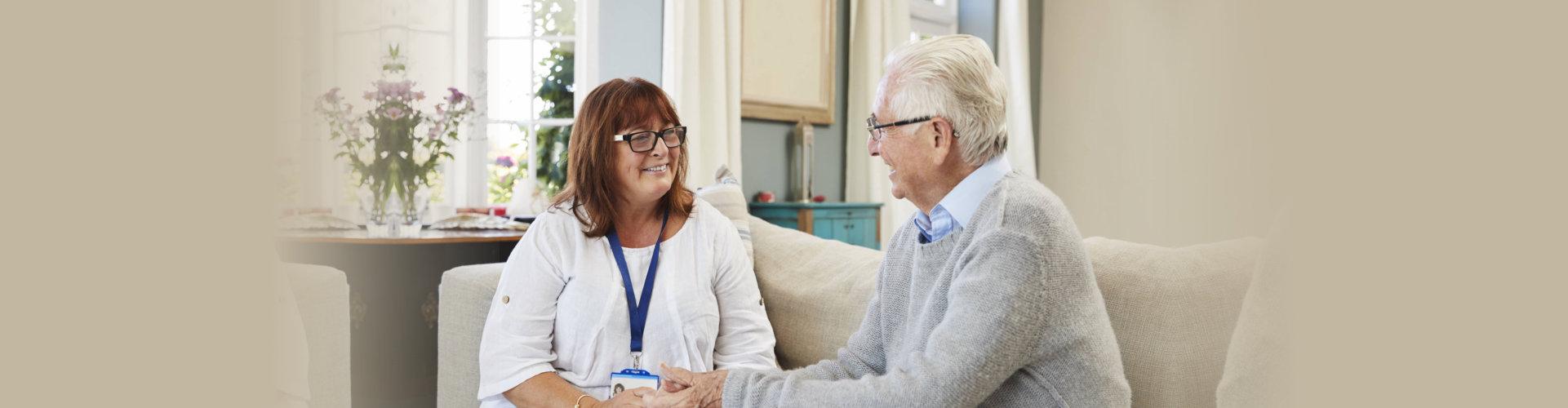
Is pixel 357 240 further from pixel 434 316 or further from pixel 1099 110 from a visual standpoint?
pixel 1099 110

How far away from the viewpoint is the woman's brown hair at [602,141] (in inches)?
71.6

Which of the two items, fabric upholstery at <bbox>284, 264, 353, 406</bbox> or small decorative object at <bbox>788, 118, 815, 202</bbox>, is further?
small decorative object at <bbox>788, 118, 815, 202</bbox>

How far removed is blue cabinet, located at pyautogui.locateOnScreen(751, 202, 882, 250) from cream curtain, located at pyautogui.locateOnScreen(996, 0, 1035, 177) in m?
1.63

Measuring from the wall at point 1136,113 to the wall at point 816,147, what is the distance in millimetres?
1712

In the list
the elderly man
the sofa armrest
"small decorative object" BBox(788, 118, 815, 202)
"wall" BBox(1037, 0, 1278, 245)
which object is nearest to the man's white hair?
the elderly man

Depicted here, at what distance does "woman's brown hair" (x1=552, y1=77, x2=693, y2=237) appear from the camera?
1818 mm

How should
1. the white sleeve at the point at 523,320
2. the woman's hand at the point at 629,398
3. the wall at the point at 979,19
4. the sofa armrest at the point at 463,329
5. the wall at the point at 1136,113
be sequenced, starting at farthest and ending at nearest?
the wall at the point at 979,19 → the wall at the point at 1136,113 → the sofa armrest at the point at 463,329 → the white sleeve at the point at 523,320 → the woman's hand at the point at 629,398

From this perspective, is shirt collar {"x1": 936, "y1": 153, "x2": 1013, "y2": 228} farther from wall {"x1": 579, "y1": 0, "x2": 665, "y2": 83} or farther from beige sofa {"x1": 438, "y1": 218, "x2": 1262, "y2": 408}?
wall {"x1": 579, "y1": 0, "x2": 665, "y2": 83}

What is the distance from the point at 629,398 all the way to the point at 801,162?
304cm

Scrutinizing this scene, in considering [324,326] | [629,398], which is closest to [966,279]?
[629,398]

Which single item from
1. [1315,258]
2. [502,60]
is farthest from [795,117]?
[1315,258]

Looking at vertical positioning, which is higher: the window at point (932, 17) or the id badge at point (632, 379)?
the window at point (932, 17)

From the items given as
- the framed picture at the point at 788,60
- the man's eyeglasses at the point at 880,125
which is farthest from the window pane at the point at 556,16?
the man's eyeglasses at the point at 880,125

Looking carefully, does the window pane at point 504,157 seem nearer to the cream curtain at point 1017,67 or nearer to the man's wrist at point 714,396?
the man's wrist at point 714,396
